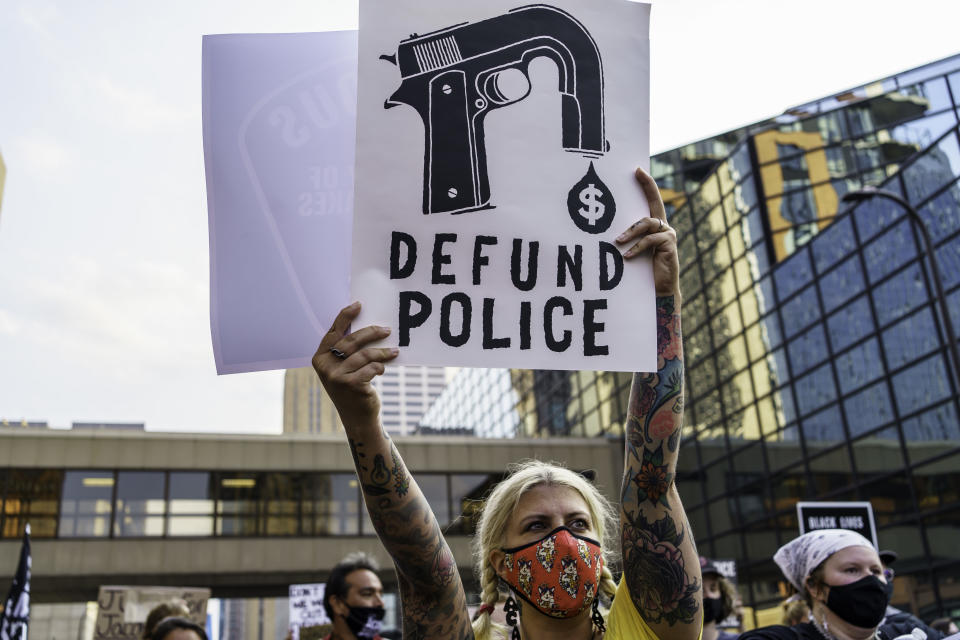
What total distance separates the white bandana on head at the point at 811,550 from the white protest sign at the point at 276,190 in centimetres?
235

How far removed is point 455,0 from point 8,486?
24224 mm

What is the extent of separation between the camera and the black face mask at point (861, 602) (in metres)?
3.47

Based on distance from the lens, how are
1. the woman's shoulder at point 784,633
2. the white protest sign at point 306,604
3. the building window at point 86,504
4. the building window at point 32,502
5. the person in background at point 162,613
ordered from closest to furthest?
the woman's shoulder at point 784,633
the person in background at point 162,613
the white protest sign at point 306,604
the building window at point 32,502
the building window at point 86,504

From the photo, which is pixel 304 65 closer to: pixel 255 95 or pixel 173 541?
pixel 255 95

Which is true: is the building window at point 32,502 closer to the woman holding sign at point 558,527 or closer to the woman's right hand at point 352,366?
the woman holding sign at point 558,527

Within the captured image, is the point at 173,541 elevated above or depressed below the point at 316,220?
above

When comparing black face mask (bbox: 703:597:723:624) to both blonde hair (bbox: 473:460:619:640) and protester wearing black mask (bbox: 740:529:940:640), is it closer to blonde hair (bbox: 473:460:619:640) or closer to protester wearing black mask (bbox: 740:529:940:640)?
protester wearing black mask (bbox: 740:529:940:640)

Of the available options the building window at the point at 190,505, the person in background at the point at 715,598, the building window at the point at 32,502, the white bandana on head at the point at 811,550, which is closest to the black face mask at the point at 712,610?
the person in background at the point at 715,598

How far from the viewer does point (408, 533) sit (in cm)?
210

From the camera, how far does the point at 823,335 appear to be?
21.3 m

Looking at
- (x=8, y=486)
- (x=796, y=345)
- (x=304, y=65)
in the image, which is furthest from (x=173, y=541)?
(x=304, y=65)

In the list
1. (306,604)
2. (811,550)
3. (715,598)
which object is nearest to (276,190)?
(811,550)

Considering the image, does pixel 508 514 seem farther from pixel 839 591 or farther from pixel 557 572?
pixel 839 591

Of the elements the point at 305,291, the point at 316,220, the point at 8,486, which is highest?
the point at 8,486
